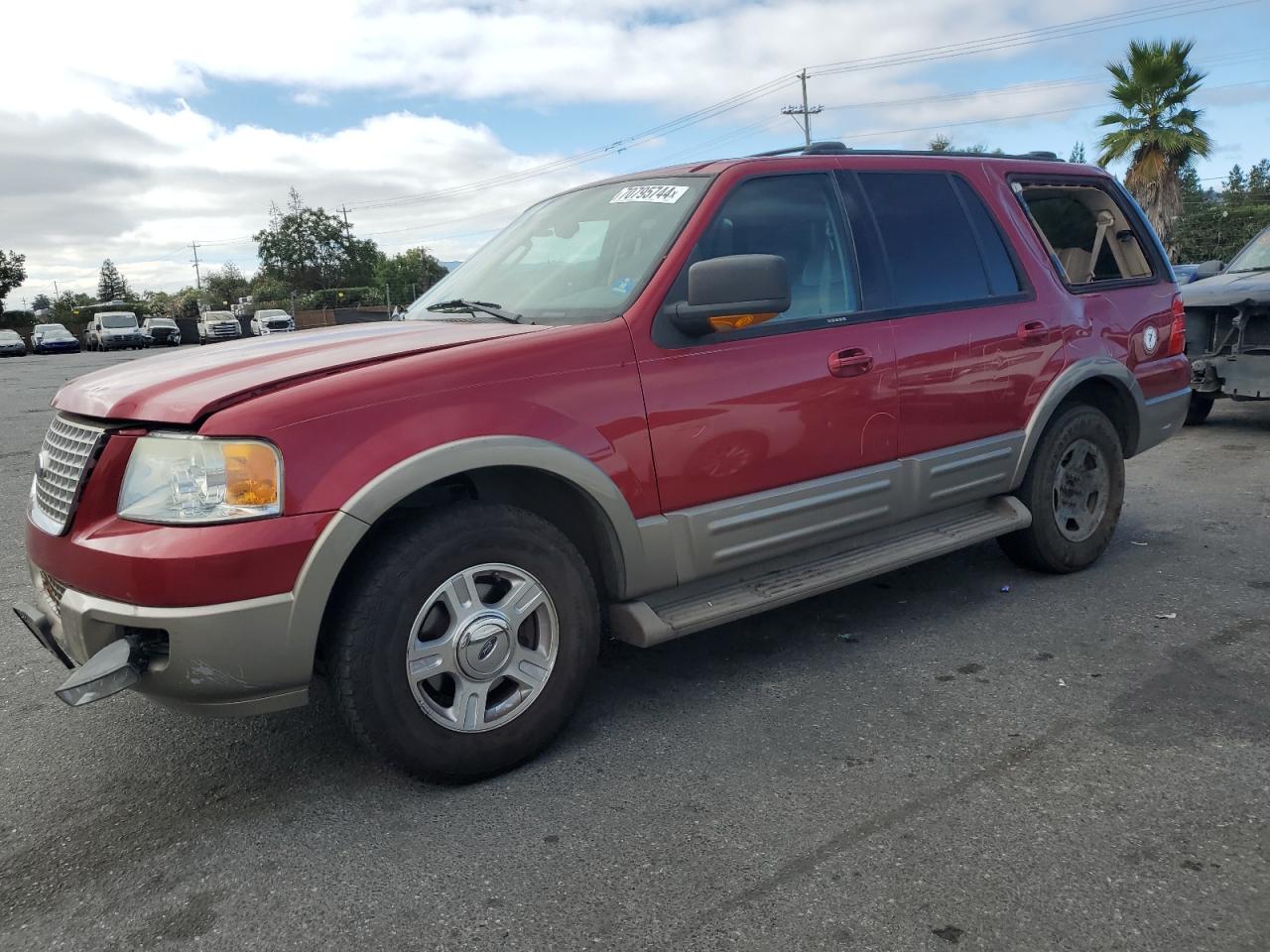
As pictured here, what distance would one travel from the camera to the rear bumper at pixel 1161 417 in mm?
4898

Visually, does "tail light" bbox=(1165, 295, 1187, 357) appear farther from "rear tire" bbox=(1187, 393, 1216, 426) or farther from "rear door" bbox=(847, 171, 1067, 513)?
"rear tire" bbox=(1187, 393, 1216, 426)

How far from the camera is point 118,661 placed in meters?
2.53

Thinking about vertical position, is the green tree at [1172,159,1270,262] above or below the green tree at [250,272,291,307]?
below

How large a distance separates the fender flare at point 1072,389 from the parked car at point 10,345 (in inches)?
1967

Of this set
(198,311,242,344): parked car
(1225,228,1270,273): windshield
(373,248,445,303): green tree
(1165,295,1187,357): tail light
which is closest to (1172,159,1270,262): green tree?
(1225,228,1270,273): windshield

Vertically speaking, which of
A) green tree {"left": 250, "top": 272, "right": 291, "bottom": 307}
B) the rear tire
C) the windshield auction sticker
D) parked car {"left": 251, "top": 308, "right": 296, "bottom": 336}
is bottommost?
the rear tire

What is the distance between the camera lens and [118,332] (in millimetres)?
44562

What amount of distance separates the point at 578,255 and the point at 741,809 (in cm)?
207

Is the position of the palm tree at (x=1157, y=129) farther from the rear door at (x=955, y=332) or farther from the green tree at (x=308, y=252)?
the green tree at (x=308, y=252)

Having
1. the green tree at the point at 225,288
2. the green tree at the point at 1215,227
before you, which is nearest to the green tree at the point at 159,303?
the green tree at the point at 225,288

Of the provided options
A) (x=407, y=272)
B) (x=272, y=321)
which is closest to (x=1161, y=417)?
(x=272, y=321)

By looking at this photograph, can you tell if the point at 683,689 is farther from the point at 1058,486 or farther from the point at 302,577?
the point at 1058,486

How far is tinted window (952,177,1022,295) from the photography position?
14.0 ft

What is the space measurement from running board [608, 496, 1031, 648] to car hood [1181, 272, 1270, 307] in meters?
4.79
